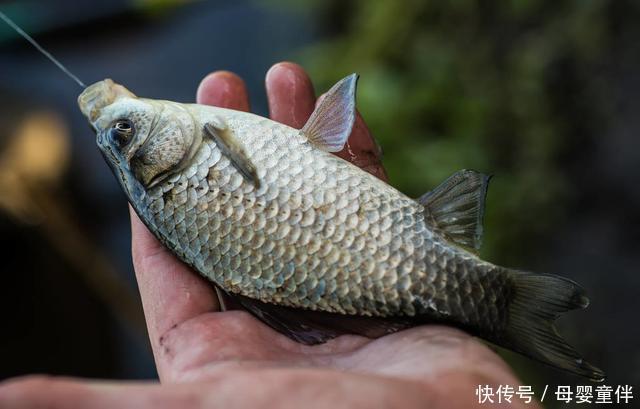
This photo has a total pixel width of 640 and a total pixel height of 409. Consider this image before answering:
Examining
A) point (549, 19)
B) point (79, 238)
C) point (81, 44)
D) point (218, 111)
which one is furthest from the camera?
point (81, 44)

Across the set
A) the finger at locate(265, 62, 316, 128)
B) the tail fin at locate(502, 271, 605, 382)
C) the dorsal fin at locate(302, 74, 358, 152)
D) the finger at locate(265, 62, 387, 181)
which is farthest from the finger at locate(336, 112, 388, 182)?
the tail fin at locate(502, 271, 605, 382)

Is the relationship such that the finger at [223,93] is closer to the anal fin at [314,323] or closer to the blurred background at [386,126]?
the anal fin at [314,323]

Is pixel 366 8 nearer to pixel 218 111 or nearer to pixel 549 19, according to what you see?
pixel 549 19

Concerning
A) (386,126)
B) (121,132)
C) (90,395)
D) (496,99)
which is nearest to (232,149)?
(121,132)

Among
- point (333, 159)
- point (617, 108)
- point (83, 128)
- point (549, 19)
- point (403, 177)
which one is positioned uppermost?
point (549, 19)

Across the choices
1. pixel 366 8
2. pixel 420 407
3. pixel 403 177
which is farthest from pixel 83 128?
pixel 420 407
